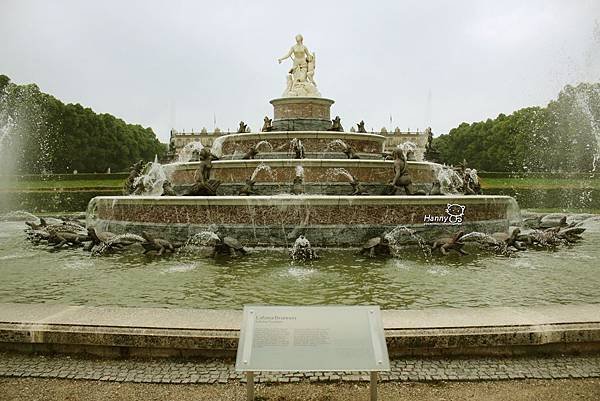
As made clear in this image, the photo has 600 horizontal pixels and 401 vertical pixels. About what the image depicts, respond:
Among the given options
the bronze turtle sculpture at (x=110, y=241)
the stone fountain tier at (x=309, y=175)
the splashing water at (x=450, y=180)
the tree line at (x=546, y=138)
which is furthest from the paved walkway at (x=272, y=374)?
the tree line at (x=546, y=138)

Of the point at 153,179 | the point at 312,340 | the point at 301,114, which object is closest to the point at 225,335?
the point at 312,340

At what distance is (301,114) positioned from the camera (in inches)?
1064

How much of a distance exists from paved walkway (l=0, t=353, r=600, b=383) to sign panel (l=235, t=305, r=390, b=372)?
111 centimetres

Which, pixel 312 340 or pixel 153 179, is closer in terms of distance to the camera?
pixel 312 340

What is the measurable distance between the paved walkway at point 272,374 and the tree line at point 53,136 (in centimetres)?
3763

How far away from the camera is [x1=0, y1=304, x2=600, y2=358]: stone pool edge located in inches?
217

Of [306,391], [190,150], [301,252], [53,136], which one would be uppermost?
[53,136]

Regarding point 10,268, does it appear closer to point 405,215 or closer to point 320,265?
point 320,265

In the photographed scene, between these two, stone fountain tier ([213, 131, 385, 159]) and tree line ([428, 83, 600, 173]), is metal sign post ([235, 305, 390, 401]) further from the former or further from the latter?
tree line ([428, 83, 600, 173])

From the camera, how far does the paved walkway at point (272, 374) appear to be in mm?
5156

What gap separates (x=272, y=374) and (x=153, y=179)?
16.5 metres

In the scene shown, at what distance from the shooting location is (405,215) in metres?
13.7

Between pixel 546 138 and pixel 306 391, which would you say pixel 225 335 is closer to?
pixel 306 391

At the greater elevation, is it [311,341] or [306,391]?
[311,341]
